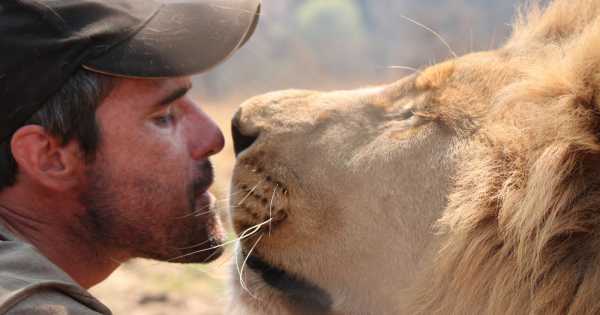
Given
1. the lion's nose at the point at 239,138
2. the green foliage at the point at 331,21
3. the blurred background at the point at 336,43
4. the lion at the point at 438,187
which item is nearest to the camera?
the lion at the point at 438,187

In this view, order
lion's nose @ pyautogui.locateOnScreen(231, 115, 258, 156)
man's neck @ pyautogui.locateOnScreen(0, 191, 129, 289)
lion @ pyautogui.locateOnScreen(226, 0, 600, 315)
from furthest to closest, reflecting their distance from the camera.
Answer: lion's nose @ pyautogui.locateOnScreen(231, 115, 258, 156), man's neck @ pyautogui.locateOnScreen(0, 191, 129, 289), lion @ pyautogui.locateOnScreen(226, 0, 600, 315)

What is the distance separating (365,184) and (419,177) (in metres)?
0.12

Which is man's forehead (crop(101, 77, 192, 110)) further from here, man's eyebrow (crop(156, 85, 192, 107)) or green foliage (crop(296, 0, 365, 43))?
green foliage (crop(296, 0, 365, 43))

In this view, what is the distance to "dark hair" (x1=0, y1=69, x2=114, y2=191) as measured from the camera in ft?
6.05

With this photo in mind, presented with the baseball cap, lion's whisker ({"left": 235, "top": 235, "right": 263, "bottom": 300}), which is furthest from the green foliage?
lion's whisker ({"left": 235, "top": 235, "right": 263, "bottom": 300})

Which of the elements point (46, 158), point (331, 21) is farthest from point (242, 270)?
point (331, 21)

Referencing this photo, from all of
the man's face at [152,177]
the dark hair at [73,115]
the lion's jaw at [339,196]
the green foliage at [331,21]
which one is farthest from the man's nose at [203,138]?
the green foliage at [331,21]

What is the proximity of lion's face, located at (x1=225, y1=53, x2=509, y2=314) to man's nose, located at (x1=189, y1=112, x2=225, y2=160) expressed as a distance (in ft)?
0.31

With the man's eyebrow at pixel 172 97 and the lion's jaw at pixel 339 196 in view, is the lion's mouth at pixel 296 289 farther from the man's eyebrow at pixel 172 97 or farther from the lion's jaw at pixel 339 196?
the man's eyebrow at pixel 172 97

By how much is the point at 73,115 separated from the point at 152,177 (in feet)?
0.77

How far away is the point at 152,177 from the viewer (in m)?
1.99

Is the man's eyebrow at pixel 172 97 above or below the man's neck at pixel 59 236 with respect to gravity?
above

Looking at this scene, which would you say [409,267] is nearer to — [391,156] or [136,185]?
[391,156]

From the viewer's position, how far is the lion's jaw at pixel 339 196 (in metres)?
1.76
